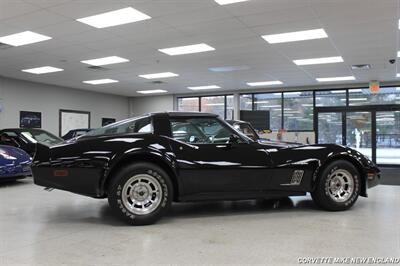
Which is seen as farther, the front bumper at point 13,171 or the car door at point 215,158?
the front bumper at point 13,171

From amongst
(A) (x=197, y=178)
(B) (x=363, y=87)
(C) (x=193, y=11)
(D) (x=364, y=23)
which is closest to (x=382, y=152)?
(B) (x=363, y=87)

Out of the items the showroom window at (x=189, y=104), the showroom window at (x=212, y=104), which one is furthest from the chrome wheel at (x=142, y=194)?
the showroom window at (x=189, y=104)

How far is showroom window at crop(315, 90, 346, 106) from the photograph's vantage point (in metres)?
13.3

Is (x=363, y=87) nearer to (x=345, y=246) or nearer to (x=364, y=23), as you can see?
(x=364, y=23)

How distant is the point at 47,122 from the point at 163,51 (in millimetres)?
7233

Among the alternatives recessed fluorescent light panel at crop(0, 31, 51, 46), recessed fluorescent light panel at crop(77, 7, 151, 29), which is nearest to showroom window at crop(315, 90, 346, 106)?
recessed fluorescent light panel at crop(77, 7, 151, 29)

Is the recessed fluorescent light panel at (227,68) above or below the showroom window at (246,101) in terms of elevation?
above

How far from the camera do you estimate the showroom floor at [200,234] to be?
265 cm

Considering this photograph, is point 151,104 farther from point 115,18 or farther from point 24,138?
point 115,18

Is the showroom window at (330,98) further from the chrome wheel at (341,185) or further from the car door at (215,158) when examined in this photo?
the car door at (215,158)

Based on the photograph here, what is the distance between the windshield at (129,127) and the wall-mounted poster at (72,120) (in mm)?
10966

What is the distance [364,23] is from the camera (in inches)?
244

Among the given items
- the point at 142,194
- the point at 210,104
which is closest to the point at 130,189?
the point at 142,194

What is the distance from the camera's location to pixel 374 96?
12836mm
